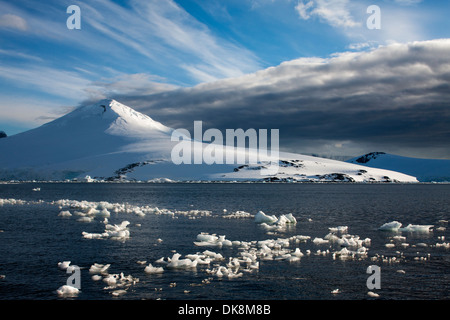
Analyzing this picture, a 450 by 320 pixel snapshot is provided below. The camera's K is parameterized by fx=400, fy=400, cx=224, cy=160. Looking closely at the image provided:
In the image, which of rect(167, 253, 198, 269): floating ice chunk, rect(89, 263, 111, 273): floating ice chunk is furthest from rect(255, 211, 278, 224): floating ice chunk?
rect(89, 263, 111, 273): floating ice chunk

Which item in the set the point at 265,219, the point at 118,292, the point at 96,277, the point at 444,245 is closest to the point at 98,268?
the point at 96,277

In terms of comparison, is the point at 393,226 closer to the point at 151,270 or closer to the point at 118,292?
the point at 151,270

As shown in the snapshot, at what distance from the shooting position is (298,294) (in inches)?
627

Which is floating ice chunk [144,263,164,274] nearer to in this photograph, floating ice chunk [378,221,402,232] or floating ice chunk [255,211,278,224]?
floating ice chunk [255,211,278,224]

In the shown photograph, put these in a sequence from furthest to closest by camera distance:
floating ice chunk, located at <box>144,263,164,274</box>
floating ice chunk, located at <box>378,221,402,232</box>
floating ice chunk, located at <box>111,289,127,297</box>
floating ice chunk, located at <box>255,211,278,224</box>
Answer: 1. floating ice chunk, located at <box>255,211,278,224</box>
2. floating ice chunk, located at <box>378,221,402,232</box>
3. floating ice chunk, located at <box>144,263,164,274</box>
4. floating ice chunk, located at <box>111,289,127,297</box>

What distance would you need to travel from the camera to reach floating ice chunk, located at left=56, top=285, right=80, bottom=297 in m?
15.6

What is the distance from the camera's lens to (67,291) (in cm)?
1576

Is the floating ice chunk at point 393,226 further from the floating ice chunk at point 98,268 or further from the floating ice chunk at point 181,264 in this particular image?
the floating ice chunk at point 98,268

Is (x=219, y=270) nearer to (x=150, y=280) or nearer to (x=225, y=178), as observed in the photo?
(x=150, y=280)
